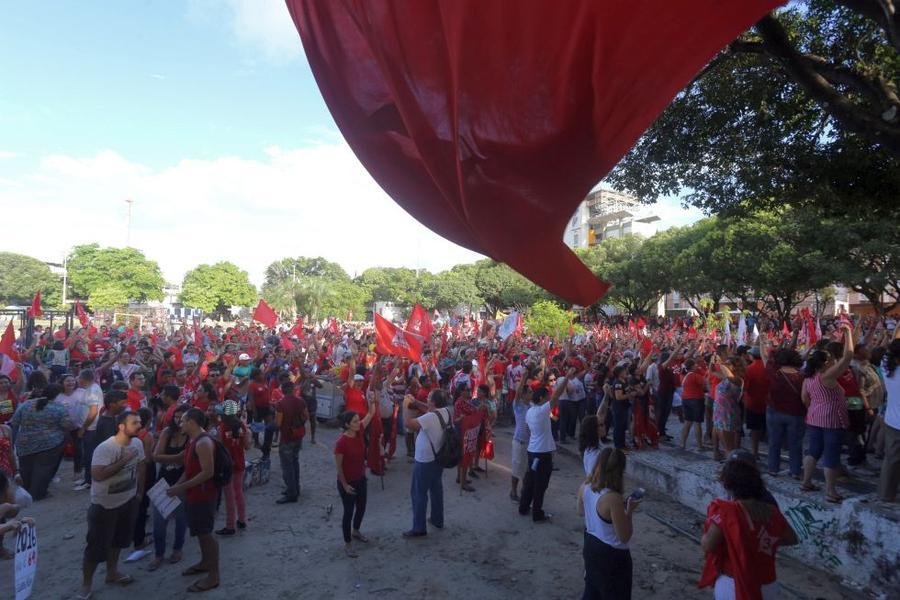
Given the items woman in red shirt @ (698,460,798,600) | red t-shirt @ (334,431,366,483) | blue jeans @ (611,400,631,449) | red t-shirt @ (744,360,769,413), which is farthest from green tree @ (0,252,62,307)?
woman in red shirt @ (698,460,798,600)

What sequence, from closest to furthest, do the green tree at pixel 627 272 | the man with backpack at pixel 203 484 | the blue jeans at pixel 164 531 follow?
the man with backpack at pixel 203 484, the blue jeans at pixel 164 531, the green tree at pixel 627 272

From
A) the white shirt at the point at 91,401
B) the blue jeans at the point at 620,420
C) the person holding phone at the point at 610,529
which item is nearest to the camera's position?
the person holding phone at the point at 610,529

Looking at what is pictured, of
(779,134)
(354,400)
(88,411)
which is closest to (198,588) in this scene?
(354,400)

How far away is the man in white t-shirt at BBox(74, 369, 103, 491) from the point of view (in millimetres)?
7574

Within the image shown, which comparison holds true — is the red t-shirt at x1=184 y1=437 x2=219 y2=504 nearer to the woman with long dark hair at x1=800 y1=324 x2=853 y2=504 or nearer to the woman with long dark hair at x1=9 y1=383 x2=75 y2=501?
the woman with long dark hair at x1=9 y1=383 x2=75 y2=501

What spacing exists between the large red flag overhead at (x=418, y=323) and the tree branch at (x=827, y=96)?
9176 millimetres

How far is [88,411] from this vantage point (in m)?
7.61

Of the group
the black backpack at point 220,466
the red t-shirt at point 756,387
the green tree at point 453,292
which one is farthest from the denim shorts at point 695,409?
the green tree at point 453,292

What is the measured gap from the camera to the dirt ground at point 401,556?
530 centimetres

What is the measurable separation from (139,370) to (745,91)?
12609 millimetres

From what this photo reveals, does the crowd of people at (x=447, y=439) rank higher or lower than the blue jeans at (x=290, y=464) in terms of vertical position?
higher

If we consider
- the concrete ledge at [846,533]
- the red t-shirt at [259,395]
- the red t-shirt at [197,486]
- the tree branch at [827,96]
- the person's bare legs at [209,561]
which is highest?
the tree branch at [827,96]

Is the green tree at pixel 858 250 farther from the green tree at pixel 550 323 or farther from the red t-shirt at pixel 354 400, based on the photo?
the red t-shirt at pixel 354 400

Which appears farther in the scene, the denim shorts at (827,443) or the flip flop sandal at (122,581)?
the denim shorts at (827,443)
